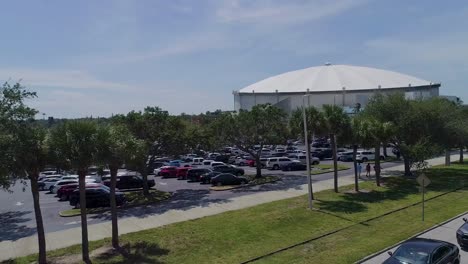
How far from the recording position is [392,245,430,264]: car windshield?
14.0 m

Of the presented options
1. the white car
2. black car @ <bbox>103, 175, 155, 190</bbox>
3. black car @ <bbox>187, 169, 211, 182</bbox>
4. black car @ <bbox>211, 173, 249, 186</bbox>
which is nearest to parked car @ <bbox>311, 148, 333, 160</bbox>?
black car @ <bbox>187, 169, 211, 182</bbox>

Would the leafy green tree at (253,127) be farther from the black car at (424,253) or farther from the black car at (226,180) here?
the black car at (424,253)

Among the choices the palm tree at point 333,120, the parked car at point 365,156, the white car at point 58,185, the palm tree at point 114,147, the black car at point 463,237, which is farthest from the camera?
the parked car at point 365,156

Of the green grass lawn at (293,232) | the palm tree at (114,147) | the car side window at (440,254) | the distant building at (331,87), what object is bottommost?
the green grass lawn at (293,232)

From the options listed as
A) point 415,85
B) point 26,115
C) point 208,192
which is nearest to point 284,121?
point 208,192

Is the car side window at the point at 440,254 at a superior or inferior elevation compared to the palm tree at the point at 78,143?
inferior

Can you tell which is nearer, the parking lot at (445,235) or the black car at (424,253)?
the black car at (424,253)

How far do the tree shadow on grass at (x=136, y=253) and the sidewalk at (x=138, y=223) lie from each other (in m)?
2.77

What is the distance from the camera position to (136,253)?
18672 mm

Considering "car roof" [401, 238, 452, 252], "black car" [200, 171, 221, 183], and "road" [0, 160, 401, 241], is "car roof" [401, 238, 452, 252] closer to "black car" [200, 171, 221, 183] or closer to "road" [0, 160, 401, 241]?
"road" [0, 160, 401, 241]

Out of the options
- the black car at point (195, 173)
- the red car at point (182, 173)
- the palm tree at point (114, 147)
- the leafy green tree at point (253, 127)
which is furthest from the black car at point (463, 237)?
the red car at point (182, 173)

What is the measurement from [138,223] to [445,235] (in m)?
15.6

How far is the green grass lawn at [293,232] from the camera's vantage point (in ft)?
60.2

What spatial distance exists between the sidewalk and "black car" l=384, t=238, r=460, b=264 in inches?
516
